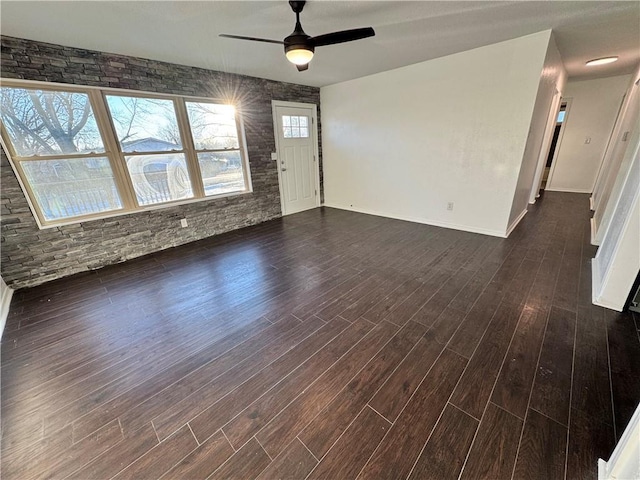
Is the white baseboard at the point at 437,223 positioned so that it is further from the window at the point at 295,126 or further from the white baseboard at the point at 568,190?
the white baseboard at the point at 568,190

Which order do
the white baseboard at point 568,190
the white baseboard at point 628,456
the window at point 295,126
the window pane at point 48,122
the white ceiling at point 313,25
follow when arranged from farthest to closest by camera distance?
the white baseboard at point 568,190 < the window at point 295,126 < the window pane at point 48,122 < the white ceiling at point 313,25 < the white baseboard at point 628,456

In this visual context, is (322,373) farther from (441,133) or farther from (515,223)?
(515,223)

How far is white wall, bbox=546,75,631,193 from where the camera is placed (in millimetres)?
5273

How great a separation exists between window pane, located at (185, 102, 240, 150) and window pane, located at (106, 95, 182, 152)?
0.84 ft

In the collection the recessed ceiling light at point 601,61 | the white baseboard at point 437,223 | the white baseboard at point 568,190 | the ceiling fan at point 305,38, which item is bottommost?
the white baseboard at point 437,223

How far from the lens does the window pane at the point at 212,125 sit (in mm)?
3708

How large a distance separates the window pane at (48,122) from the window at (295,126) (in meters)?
2.81

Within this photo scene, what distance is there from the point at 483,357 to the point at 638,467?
0.83m

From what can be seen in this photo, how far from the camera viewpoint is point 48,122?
8.74ft

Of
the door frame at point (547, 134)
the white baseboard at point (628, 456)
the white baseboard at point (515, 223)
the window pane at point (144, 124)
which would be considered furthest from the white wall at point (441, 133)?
the white baseboard at point (628, 456)

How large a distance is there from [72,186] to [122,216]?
556 mm

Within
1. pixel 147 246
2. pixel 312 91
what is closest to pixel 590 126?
pixel 312 91

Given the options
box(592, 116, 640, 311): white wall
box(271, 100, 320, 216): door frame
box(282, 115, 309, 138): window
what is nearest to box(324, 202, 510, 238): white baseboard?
box(271, 100, 320, 216): door frame

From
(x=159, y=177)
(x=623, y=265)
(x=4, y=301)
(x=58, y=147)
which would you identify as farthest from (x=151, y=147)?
(x=623, y=265)
